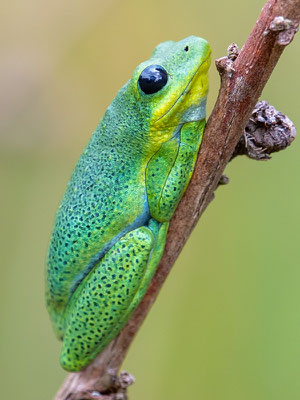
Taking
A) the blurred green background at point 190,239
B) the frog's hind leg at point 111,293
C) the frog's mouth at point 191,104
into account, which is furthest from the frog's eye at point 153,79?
the blurred green background at point 190,239

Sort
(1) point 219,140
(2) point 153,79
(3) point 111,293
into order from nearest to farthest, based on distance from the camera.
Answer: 1. (1) point 219,140
2. (2) point 153,79
3. (3) point 111,293

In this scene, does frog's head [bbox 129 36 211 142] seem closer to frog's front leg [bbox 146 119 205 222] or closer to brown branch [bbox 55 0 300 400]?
frog's front leg [bbox 146 119 205 222]

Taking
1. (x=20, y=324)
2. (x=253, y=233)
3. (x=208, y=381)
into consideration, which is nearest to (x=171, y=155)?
(x=253, y=233)

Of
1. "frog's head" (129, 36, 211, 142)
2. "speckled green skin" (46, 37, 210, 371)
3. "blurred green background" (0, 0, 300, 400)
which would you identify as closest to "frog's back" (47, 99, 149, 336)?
"speckled green skin" (46, 37, 210, 371)

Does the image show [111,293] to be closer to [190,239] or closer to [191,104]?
[191,104]

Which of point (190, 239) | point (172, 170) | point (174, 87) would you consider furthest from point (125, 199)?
point (190, 239)
